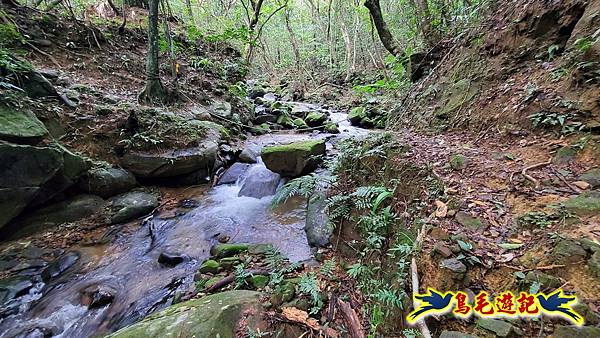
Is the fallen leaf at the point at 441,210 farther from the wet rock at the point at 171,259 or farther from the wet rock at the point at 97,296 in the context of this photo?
the wet rock at the point at 97,296

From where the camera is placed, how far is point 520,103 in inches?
142

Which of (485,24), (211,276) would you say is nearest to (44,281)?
(211,276)

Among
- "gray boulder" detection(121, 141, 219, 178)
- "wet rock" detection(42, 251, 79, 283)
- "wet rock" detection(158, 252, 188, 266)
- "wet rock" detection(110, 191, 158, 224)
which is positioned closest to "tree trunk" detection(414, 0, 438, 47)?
"gray boulder" detection(121, 141, 219, 178)

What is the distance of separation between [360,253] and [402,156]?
1.43 meters

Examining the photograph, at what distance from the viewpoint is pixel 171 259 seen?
15.8 feet

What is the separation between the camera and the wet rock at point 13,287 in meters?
4.00

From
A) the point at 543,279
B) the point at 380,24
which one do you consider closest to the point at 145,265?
the point at 543,279

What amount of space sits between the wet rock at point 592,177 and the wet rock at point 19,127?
7.55 meters

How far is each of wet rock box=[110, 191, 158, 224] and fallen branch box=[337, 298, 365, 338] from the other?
199 inches

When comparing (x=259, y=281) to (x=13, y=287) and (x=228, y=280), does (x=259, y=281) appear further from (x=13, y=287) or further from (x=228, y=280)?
(x=13, y=287)

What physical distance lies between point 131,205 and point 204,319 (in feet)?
14.3

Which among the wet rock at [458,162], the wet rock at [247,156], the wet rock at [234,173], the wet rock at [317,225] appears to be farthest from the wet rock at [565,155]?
the wet rock at [247,156]

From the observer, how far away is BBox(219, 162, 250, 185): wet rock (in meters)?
7.87

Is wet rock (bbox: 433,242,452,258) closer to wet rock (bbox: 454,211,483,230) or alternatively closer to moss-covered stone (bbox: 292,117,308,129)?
wet rock (bbox: 454,211,483,230)
